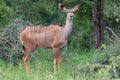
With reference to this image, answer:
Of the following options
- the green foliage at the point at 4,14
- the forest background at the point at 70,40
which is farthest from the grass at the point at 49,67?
the green foliage at the point at 4,14

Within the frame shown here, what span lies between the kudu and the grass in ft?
1.00

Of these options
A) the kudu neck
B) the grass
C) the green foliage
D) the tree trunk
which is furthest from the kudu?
the green foliage

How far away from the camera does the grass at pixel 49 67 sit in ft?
25.5

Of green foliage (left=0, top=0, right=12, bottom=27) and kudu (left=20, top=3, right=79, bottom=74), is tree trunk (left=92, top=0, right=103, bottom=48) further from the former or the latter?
green foliage (left=0, top=0, right=12, bottom=27)

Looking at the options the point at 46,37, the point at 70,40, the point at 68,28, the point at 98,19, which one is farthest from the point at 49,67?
the point at 70,40

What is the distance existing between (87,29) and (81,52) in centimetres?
110

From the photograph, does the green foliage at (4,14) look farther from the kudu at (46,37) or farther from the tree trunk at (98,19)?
the tree trunk at (98,19)

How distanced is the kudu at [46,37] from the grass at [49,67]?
12.0 inches

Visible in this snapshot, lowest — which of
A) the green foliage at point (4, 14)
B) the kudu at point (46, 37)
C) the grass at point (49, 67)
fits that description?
the grass at point (49, 67)

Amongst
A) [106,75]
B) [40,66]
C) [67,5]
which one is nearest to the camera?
[106,75]

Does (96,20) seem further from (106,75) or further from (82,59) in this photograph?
(106,75)

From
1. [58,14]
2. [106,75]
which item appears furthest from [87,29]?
[106,75]

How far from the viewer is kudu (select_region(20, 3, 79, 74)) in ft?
32.5

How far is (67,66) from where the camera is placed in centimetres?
970
